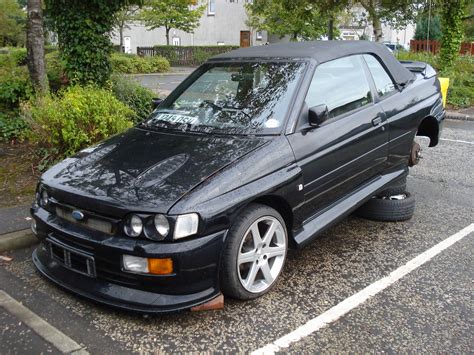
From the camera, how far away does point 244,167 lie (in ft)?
10.7

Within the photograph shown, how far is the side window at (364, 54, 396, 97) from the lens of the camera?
4664 mm

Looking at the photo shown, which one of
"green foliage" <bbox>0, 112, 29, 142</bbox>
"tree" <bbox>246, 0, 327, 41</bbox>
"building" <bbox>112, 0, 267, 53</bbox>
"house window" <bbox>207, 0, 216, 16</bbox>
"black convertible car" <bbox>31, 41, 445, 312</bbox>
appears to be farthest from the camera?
"house window" <bbox>207, 0, 216, 16</bbox>

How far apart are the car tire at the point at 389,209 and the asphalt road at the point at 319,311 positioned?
0.26 metres

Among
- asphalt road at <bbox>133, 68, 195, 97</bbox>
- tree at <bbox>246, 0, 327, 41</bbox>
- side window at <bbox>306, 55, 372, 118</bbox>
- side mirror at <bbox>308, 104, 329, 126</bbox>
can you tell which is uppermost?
tree at <bbox>246, 0, 327, 41</bbox>

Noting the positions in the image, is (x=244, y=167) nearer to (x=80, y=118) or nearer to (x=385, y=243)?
(x=385, y=243)

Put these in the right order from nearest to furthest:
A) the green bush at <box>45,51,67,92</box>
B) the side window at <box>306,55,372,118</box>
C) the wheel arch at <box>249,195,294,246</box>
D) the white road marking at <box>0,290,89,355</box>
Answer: the white road marking at <box>0,290,89,355</box> < the wheel arch at <box>249,195,294,246</box> < the side window at <box>306,55,372,118</box> < the green bush at <box>45,51,67,92</box>

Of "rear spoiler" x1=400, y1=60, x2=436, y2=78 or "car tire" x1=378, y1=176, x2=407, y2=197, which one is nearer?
"car tire" x1=378, y1=176, x2=407, y2=197

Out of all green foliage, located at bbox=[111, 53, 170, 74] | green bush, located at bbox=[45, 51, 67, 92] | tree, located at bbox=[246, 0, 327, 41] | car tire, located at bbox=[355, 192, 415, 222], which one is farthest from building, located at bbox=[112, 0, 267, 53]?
car tire, located at bbox=[355, 192, 415, 222]

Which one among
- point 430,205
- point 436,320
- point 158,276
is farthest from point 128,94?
point 436,320

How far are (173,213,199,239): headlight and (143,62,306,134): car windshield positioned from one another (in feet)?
3.33

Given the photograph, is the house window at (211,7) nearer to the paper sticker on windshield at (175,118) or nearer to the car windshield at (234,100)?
the car windshield at (234,100)

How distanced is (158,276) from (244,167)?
0.90 m

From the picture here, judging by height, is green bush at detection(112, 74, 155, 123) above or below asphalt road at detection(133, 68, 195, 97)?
above

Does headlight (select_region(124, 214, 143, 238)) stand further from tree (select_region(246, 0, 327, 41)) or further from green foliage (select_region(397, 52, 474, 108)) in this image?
tree (select_region(246, 0, 327, 41))
